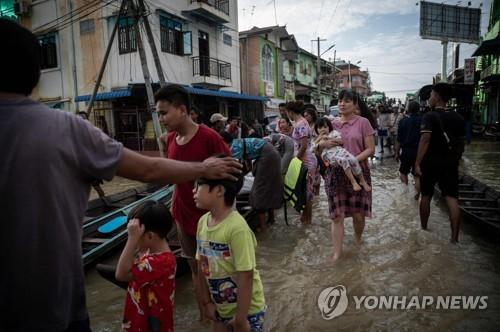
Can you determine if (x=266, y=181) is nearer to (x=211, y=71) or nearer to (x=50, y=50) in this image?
(x=211, y=71)

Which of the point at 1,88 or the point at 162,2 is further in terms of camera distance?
the point at 162,2

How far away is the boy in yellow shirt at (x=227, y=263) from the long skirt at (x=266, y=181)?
3.11 m

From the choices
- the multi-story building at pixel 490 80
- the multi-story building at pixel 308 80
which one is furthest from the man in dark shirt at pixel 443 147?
the multi-story building at pixel 308 80

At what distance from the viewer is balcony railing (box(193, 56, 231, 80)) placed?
19.0 metres

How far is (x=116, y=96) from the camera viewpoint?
15.5m

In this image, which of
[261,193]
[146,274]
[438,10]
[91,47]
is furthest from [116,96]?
[438,10]

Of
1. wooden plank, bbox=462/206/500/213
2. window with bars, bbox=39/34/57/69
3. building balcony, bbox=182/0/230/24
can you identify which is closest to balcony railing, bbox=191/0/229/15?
building balcony, bbox=182/0/230/24

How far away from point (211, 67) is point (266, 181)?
1595 cm

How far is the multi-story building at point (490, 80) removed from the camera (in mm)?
18266

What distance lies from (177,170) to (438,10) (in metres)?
34.8

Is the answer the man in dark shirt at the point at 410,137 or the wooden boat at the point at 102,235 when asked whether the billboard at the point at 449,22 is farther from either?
the wooden boat at the point at 102,235

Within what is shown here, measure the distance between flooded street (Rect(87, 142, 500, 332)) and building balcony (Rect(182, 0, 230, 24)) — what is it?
15.7m

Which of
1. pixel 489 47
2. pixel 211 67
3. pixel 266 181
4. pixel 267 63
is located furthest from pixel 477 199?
pixel 267 63

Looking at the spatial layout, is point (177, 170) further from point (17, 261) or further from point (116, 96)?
point (116, 96)
